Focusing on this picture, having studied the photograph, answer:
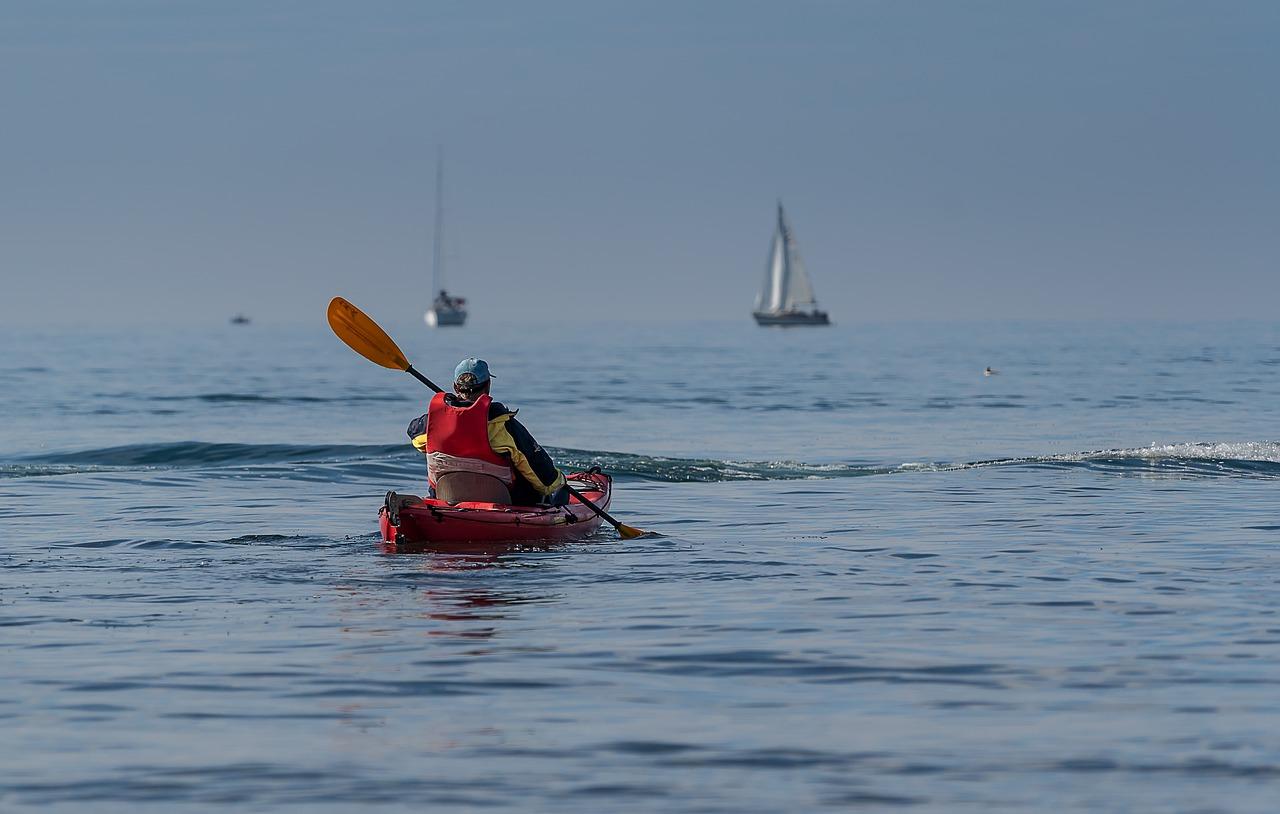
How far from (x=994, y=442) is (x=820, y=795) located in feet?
94.4

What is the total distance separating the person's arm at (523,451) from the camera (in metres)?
16.3

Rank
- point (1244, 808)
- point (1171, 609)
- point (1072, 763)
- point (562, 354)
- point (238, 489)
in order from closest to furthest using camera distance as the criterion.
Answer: point (1244, 808), point (1072, 763), point (1171, 609), point (238, 489), point (562, 354)

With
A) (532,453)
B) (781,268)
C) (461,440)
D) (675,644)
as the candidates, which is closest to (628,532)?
(532,453)

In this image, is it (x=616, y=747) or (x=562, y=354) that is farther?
(x=562, y=354)

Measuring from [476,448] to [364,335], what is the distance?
4.21m

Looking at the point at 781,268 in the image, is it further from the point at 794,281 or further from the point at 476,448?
the point at 476,448

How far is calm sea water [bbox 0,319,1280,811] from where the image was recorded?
8.05m

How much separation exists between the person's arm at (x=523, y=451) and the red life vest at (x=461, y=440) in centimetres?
9

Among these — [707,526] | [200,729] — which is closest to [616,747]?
[200,729]

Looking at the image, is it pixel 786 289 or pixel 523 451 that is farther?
pixel 786 289

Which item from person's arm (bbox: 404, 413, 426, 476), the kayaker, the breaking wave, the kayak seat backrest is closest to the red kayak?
the kayak seat backrest

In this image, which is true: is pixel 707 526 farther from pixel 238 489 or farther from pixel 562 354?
pixel 562 354

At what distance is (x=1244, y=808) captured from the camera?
24.6 feet

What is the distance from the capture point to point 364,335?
19984mm
